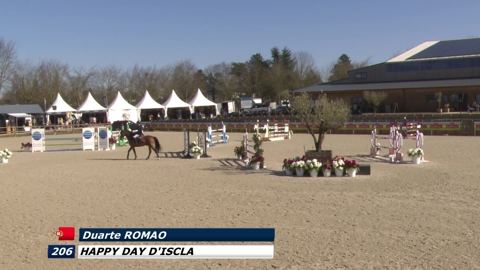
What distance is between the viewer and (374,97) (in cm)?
4981

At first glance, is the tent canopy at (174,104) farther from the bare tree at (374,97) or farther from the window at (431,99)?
the window at (431,99)

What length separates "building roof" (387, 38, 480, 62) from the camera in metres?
55.2

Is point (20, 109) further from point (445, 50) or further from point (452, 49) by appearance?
point (452, 49)

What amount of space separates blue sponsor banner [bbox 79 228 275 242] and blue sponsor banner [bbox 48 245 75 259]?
8.3 inches

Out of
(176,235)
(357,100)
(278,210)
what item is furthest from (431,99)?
(176,235)

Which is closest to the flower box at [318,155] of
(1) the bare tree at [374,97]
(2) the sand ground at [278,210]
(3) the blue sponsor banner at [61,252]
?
(2) the sand ground at [278,210]

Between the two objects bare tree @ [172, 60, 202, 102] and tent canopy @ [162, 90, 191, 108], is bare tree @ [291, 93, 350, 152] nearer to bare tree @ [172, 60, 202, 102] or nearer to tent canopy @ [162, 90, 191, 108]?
tent canopy @ [162, 90, 191, 108]

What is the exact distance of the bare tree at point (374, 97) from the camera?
164 feet

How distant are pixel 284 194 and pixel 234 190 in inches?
56.1

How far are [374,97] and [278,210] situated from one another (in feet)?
138

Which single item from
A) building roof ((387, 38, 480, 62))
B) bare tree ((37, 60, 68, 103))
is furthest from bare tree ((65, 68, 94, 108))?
building roof ((387, 38, 480, 62))

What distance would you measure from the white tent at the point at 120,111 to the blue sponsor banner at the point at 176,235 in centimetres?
4710

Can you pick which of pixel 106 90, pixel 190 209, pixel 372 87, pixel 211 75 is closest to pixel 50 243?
pixel 190 209

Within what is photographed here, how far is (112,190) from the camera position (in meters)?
13.2
